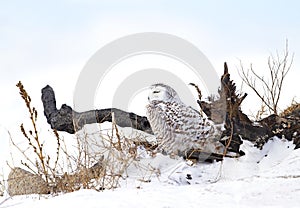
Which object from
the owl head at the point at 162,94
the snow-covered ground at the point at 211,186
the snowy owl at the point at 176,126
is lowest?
the snow-covered ground at the point at 211,186

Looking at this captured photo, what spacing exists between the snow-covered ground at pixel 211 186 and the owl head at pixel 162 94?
67 cm

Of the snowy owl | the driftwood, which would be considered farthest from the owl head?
the driftwood

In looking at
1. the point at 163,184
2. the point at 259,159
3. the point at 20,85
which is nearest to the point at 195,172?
the point at 163,184

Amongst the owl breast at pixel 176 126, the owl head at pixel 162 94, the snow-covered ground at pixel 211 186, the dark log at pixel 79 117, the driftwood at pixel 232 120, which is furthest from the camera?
the dark log at pixel 79 117

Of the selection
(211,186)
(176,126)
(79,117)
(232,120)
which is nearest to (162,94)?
(176,126)

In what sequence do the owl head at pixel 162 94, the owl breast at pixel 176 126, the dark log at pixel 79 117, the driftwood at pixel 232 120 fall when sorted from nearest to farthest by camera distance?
1. the owl breast at pixel 176 126
2. the owl head at pixel 162 94
3. the driftwood at pixel 232 120
4. the dark log at pixel 79 117

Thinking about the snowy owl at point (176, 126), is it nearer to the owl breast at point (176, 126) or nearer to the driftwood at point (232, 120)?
the owl breast at point (176, 126)

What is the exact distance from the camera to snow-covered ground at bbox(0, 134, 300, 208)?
316 centimetres

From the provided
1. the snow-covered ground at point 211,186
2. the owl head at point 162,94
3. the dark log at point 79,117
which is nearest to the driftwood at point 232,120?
the dark log at point 79,117

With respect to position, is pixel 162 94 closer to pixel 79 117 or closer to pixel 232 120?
pixel 232 120

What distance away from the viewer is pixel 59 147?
4.79m

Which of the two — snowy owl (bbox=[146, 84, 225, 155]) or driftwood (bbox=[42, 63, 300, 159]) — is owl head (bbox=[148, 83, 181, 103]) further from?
driftwood (bbox=[42, 63, 300, 159])

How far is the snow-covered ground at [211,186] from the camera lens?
316cm

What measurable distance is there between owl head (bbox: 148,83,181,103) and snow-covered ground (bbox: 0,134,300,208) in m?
0.67
